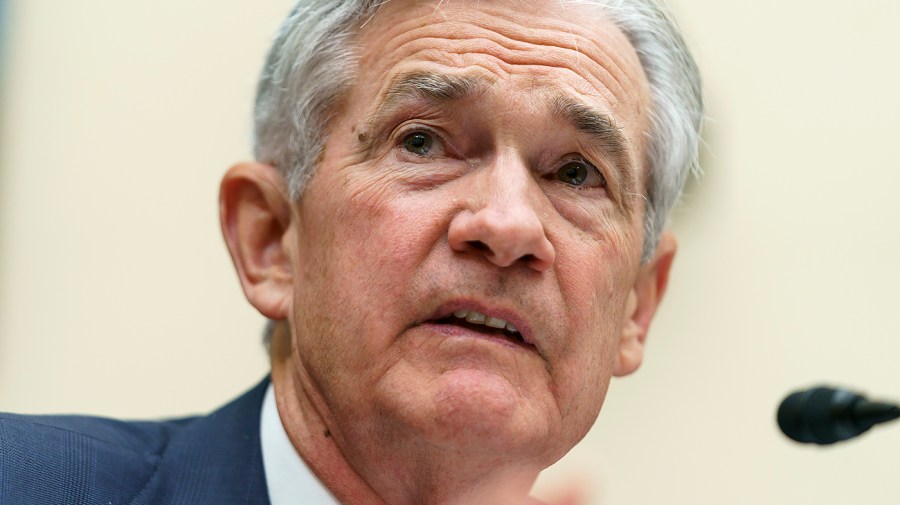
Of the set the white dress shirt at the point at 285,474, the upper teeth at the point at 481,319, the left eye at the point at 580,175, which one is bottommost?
the white dress shirt at the point at 285,474

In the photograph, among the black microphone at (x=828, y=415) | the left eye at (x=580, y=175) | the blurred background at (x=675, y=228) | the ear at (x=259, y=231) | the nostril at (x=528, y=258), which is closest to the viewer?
the black microphone at (x=828, y=415)

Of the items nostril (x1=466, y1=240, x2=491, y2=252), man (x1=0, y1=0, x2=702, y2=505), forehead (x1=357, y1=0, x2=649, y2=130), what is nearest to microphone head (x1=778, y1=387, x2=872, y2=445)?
man (x1=0, y1=0, x2=702, y2=505)

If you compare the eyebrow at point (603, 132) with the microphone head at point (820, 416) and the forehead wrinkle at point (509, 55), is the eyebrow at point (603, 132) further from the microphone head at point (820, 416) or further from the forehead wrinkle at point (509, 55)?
the microphone head at point (820, 416)

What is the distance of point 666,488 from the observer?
409 centimetres

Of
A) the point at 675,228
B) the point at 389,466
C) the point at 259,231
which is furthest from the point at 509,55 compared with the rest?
the point at 675,228

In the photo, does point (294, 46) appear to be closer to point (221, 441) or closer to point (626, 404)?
point (221, 441)

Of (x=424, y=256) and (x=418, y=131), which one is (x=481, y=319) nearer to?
(x=424, y=256)

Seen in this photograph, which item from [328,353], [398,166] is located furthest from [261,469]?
[398,166]

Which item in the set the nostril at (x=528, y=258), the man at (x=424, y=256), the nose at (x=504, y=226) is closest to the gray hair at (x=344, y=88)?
the man at (x=424, y=256)

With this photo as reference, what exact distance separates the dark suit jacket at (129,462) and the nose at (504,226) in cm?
71

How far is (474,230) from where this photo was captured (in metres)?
1.93

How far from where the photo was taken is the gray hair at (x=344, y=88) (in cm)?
229

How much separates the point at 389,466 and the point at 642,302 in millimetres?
894

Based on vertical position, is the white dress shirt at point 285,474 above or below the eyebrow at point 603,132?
below
